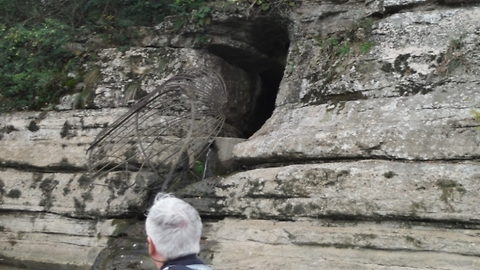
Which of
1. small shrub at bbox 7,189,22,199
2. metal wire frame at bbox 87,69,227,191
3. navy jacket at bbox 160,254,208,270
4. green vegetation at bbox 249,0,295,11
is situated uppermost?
green vegetation at bbox 249,0,295,11

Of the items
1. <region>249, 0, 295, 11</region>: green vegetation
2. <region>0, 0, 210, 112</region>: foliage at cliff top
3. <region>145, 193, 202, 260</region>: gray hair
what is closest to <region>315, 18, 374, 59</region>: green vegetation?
<region>249, 0, 295, 11</region>: green vegetation

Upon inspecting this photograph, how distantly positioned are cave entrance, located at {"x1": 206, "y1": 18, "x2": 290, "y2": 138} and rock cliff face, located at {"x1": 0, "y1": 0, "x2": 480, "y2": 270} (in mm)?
37

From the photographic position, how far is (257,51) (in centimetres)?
967

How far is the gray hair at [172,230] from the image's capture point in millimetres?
2588

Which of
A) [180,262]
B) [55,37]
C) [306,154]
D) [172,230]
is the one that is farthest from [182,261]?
[55,37]

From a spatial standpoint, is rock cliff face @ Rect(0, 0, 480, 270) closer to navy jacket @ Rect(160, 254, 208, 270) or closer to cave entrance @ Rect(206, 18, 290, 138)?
cave entrance @ Rect(206, 18, 290, 138)

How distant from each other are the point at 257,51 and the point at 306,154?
3.52 metres

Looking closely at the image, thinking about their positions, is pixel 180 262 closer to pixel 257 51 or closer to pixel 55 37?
pixel 257 51

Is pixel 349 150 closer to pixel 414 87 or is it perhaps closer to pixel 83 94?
pixel 414 87

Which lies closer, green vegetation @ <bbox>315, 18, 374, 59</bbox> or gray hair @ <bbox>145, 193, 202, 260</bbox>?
gray hair @ <bbox>145, 193, 202, 260</bbox>

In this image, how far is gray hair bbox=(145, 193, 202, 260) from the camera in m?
2.59

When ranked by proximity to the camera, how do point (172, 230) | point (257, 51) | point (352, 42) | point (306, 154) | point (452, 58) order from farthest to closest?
point (257, 51) → point (352, 42) → point (306, 154) → point (452, 58) → point (172, 230)

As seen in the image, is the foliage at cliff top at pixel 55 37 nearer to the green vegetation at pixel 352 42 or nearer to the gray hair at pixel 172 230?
the green vegetation at pixel 352 42

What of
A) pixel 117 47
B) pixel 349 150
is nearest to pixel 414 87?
pixel 349 150
